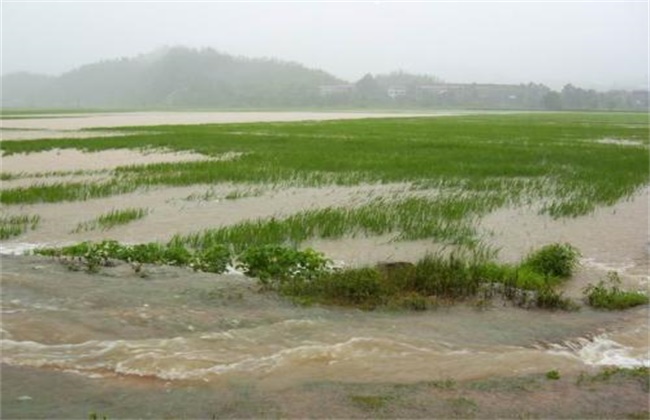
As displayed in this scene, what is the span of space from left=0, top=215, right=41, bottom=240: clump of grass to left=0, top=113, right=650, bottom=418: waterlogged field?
0.19ft

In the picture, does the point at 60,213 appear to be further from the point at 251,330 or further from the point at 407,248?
the point at 251,330

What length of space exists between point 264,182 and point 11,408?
10920mm

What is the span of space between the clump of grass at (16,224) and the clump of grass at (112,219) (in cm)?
73

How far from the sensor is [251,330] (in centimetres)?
526

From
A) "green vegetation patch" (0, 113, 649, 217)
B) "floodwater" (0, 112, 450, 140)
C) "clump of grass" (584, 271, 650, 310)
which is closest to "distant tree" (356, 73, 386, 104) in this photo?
"floodwater" (0, 112, 450, 140)

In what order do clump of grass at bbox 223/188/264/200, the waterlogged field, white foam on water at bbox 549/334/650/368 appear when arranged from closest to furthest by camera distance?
the waterlogged field
white foam on water at bbox 549/334/650/368
clump of grass at bbox 223/188/264/200

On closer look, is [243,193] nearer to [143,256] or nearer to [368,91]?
[143,256]

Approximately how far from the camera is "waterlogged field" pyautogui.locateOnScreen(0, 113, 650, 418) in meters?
4.08

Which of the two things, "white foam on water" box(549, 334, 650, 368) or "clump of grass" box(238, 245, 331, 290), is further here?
"clump of grass" box(238, 245, 331, 290)

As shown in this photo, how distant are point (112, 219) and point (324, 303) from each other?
5440mm

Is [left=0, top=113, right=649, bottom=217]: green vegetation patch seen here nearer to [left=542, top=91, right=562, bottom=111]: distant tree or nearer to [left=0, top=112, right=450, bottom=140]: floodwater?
[left=0, top=112, right=450, bottom=140]: floodwater

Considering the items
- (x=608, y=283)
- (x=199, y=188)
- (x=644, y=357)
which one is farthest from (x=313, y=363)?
(x=199, y=188)

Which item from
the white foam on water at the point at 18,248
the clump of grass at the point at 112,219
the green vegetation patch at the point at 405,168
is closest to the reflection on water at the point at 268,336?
the white foam on water at the point at 18,248

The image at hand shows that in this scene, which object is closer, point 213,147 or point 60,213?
point 60,213
